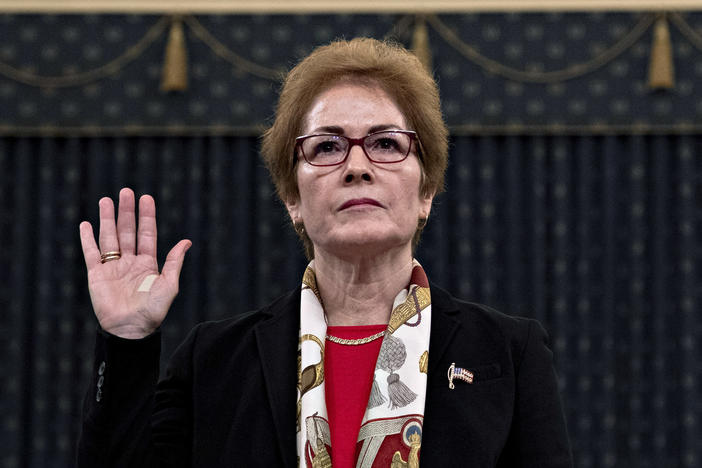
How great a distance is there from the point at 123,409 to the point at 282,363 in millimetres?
255

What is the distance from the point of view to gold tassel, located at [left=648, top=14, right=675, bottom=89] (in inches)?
205

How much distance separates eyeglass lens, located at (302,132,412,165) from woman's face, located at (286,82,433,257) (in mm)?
11

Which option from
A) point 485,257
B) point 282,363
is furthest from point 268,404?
point 485,257

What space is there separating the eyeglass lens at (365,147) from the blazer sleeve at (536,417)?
36 centimetres

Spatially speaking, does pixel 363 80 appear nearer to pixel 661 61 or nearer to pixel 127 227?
pixel 127 227

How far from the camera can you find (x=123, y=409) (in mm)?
1364

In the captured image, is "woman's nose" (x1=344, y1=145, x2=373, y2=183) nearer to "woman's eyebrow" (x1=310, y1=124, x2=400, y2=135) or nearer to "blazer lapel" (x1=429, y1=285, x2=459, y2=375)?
"woman's eyebrow" (x1=310, y1=124, x2=400, y2=135)

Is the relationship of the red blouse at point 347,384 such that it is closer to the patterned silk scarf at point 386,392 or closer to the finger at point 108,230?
the patterned silk scarf at point 386,392

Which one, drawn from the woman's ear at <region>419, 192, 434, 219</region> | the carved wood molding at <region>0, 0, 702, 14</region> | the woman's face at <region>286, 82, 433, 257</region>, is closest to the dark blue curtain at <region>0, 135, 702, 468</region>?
the carved wood molding at <region>0, 0, 702, 14</region>

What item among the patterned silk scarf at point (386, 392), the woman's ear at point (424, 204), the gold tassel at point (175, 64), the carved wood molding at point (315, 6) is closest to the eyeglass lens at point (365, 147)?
the woman's ear at point (424, 204)

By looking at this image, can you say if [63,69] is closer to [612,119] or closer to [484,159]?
[484,159]

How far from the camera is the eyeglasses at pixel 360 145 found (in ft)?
4.71

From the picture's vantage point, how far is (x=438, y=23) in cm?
537

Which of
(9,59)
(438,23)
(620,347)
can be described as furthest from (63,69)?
(620,347)
